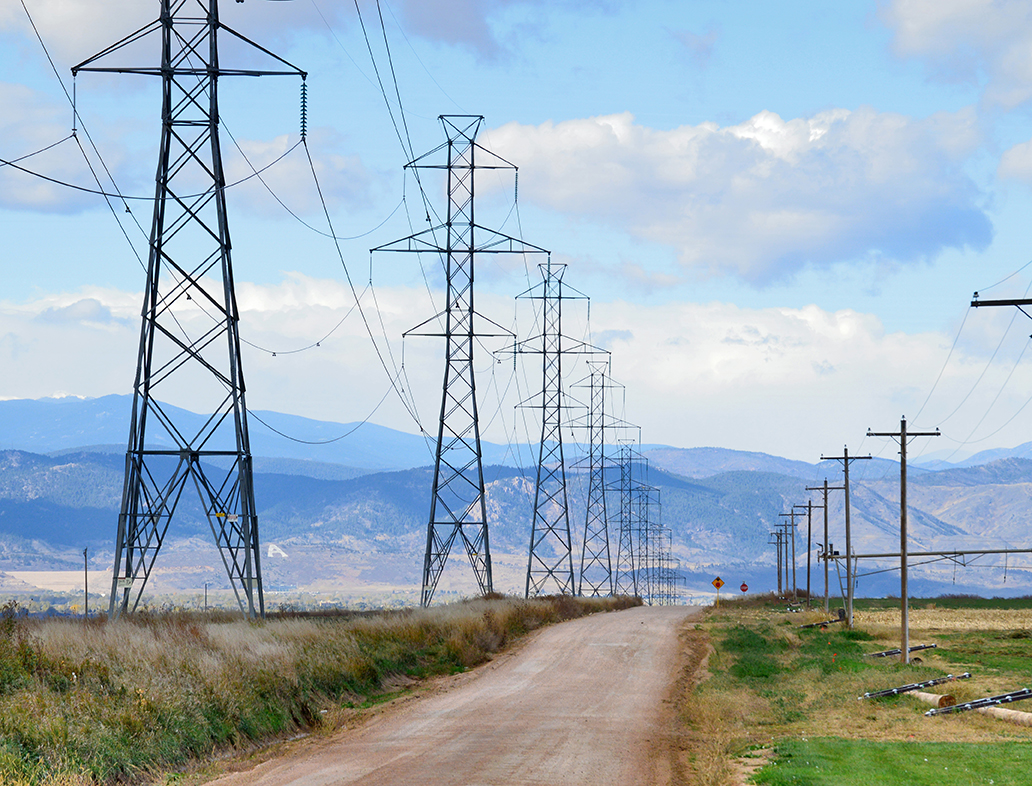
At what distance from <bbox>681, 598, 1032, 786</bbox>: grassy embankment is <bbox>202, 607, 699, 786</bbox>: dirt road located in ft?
3.69

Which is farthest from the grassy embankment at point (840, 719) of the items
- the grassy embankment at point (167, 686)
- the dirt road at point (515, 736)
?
the grassy embankment at point (167, 686)

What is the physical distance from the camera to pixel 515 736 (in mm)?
19984

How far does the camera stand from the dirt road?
1634 cm

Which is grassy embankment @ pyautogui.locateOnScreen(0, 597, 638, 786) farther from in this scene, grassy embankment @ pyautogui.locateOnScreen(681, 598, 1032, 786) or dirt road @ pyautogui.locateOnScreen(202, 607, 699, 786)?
grassy embankment @ pyautogui.locateOnScreen(681, 598, 1032, 786)

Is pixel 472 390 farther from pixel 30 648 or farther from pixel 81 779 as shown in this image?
pixel 81 779

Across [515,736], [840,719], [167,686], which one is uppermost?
[167,686]

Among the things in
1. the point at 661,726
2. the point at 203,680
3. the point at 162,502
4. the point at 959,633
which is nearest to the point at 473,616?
the point at 162,502

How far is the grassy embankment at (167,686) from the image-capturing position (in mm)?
15180

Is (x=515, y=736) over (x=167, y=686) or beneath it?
beneath

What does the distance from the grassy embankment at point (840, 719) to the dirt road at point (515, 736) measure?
1.12 m

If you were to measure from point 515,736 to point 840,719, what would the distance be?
332 inches

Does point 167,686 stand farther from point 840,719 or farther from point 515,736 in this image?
point 840,719

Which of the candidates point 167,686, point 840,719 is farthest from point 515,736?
point 840,719

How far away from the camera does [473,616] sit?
130ft
